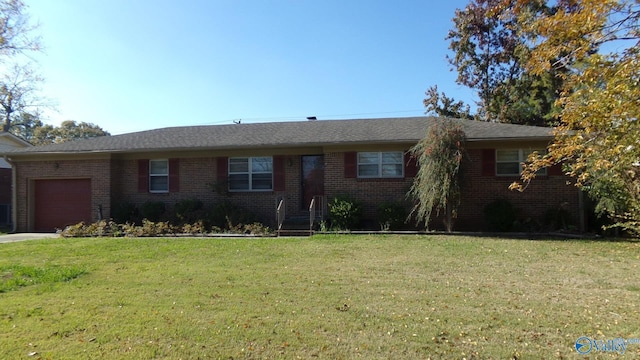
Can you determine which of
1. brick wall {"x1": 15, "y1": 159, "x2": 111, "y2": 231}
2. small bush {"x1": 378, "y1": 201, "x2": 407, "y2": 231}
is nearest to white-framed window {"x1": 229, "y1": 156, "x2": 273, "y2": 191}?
small bush {"x1": 378, "y1": 201, "x2": 407, "y2": 231}

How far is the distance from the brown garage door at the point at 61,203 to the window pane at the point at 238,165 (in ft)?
18.6

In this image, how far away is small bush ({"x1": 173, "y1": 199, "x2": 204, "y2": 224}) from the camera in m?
14.7

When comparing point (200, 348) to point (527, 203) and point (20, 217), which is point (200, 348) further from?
point (20, 217)

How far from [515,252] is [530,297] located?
3.95 m

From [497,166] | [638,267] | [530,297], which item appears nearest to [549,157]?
[530,297]

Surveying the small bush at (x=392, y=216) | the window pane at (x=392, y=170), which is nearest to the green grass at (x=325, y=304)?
the small bush at (x=392, y=216)

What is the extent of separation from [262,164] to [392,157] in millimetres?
4728

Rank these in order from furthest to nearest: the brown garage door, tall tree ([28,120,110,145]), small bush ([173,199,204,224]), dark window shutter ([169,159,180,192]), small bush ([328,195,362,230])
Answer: tall tree ([28,120,110,145]), the brown garage door, dark window shutter ([169,159,180,192]), small bush ([173,199,204,224]), small bush ([328,195,362,230])

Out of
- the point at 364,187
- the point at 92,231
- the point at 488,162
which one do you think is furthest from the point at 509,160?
the point at 92,231

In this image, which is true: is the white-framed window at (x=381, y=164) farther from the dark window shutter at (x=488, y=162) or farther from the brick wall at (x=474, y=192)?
the dark window shutter at (x=488, y=162)

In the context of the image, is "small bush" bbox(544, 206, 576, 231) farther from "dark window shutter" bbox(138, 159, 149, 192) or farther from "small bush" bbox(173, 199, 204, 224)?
"dark window shutter" bbox(138, 159, 149, 192)

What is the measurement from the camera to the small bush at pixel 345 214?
13.3 meters

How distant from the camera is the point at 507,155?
1371 centimetres

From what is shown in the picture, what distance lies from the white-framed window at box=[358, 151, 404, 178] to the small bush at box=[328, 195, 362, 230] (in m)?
1.37
